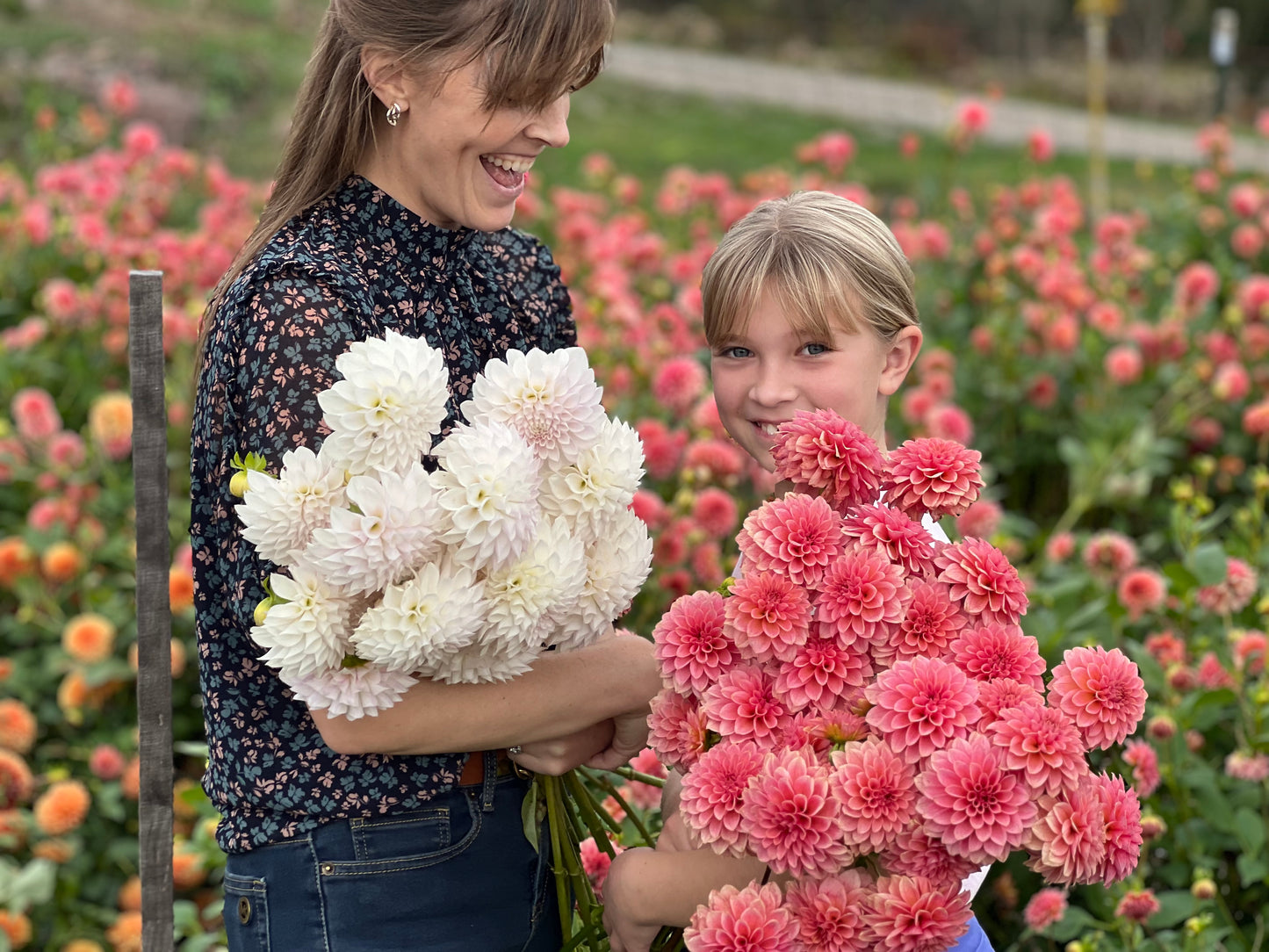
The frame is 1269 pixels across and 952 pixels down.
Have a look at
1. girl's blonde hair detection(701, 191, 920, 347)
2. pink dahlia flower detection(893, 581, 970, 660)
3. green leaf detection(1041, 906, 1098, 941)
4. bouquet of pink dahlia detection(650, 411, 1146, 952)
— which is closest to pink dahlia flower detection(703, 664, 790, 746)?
bouquet of pink dahlia detection(650, 411, 1146, 952)

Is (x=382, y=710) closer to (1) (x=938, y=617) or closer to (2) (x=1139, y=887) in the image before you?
(1) (x=938, y=617)

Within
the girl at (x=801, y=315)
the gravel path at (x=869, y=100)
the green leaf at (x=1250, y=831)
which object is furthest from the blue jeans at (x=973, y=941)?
the gravel path at (x=869, y=100)

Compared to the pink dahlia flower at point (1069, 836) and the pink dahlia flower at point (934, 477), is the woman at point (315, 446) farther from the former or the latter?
the pink dahlia flower at point (1069, 836)

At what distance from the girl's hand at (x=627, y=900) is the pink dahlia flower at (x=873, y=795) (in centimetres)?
30

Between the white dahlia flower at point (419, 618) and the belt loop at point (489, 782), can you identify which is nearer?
the white dahlia flower at point (419, 618)

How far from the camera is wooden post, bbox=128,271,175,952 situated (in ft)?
5.40

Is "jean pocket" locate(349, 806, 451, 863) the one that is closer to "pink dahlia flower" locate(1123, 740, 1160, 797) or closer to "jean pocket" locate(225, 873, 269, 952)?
"jean pocket" locate(225, 873, 269, 952)

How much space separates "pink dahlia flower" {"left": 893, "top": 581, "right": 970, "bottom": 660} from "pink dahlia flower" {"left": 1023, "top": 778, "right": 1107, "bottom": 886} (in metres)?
0.16

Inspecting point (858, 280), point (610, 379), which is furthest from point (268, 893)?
point (610, 379)

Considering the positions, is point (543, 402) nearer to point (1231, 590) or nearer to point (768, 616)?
point (768, 616)

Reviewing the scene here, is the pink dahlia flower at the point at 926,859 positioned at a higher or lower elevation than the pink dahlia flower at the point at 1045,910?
higher

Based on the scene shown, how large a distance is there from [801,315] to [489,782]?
0.64m

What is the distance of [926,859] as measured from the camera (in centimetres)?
→ 115

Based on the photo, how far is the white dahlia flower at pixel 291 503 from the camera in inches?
46.0
